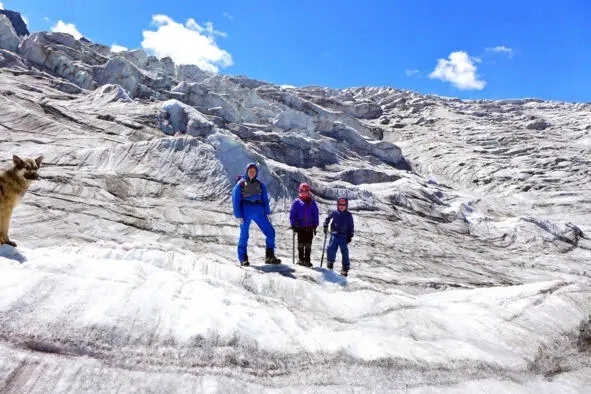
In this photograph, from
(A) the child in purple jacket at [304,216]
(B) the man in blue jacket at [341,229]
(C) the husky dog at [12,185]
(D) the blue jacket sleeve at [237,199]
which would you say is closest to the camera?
(C) the husky dog at [12,185]

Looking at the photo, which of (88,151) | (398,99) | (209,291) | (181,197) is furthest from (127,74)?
(398,99)

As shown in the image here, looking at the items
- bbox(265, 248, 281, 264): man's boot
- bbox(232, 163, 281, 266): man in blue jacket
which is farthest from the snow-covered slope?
bbox(232, 163, 281, 266): man in blue jacket

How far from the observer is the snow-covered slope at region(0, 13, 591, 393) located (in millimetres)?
3752

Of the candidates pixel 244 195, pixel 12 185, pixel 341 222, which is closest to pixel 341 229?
pixel 341 222

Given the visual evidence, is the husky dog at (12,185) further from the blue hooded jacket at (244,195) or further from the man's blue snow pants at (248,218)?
the man's blue snow pants at (248,218)

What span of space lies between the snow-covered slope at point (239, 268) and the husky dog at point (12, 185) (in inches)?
21.2

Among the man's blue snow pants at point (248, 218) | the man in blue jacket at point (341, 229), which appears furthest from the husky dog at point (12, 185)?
the man in blue jacket at point (341, 229)

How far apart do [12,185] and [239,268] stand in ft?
12.5

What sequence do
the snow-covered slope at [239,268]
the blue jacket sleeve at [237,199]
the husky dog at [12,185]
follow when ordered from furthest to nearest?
the blue jacket sleeve at [237,199] → the husky dog at [12,185] → the snow-covered slope at [239,268]

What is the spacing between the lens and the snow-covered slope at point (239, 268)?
3.75m

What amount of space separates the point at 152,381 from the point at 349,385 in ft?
6.60

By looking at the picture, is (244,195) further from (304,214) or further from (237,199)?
(304,214)

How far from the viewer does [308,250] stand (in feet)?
27.8

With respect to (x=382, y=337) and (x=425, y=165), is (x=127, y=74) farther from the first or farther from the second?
(x=382, y=337)
